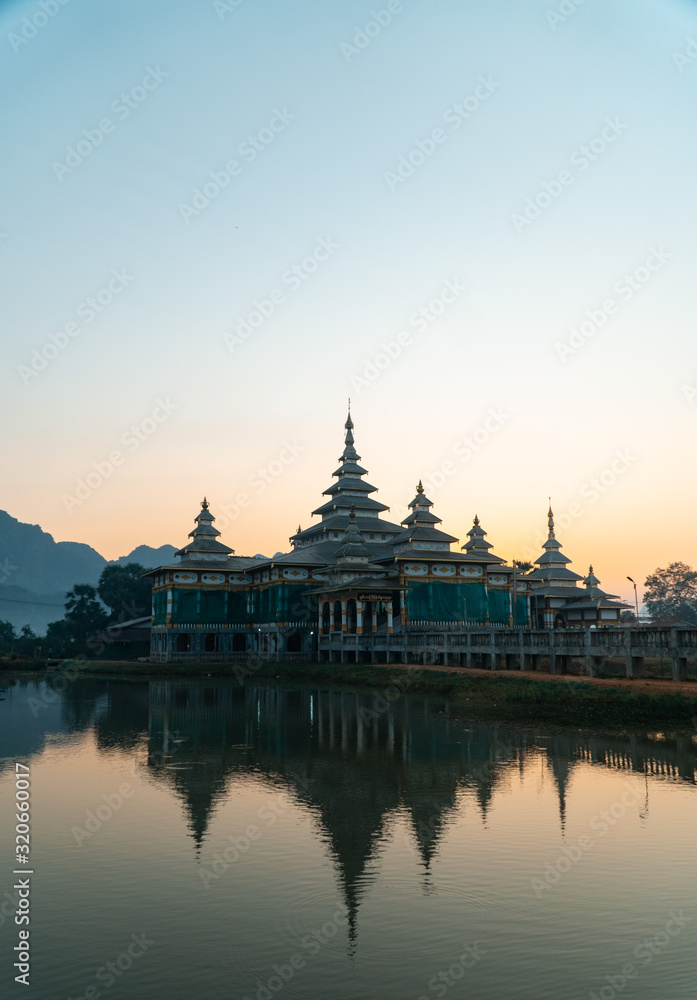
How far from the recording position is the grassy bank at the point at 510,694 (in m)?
29.6

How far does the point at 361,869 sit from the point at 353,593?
4923 centimetres

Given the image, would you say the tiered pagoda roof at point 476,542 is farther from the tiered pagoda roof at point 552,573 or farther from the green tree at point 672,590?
the green tree at point 672,590

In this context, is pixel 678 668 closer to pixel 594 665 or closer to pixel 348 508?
pixel 594 665

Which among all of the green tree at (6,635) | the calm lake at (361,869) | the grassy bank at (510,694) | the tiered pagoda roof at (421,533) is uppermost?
the tiered pagoda roof at (421,533)

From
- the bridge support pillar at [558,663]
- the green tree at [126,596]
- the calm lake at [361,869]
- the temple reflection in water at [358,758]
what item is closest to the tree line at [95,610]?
the green tree at [126,596]

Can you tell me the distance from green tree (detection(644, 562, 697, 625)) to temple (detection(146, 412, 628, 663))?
49.4 meters

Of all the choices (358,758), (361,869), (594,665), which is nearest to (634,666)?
(594,665)

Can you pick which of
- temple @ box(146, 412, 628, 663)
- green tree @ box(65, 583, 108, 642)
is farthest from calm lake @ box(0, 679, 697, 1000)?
green tree @ box(65, 583, 108, 642)

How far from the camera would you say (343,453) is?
94.4 m

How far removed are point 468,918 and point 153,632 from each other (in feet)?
239

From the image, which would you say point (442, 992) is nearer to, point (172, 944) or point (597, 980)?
point (597, 980)

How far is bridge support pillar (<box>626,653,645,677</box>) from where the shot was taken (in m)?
35.3

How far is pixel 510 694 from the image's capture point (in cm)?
3472

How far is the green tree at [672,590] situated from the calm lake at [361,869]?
11024cm
